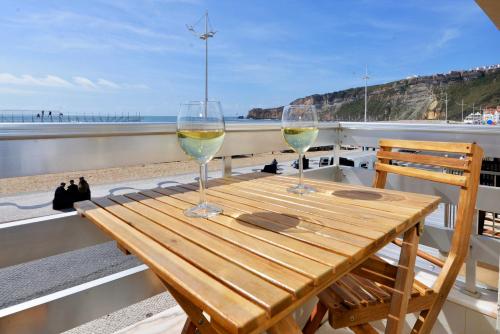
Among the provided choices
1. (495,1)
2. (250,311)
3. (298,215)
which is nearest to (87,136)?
(298,215)

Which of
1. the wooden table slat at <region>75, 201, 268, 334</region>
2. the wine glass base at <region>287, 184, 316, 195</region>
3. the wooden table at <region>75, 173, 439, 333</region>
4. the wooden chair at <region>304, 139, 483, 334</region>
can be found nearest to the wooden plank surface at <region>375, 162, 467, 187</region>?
the wooden chair at <region>304, 139, 483, 334</region>

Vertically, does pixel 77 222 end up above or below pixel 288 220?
below

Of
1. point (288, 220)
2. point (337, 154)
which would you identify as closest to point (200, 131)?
point (288, 220)

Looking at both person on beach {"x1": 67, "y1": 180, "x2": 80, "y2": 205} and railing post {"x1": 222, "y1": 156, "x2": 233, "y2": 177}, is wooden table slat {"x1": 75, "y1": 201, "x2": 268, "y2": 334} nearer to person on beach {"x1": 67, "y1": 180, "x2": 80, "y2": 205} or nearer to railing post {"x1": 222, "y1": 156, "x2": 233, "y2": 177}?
person on beach {"x1": 67, "y1": 180, "x2": 80, "y2": 205}

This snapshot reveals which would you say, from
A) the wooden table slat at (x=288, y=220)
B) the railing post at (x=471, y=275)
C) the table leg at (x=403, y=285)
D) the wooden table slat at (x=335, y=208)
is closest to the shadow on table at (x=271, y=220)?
the wooden table slat at (x=288, y=220)

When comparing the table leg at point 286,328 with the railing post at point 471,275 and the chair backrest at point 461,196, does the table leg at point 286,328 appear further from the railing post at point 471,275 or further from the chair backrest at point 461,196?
Result: the railing post at point 471,275

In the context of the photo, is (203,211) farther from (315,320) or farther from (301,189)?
(315,320)

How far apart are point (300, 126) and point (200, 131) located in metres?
0.37

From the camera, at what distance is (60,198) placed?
149 centimetres

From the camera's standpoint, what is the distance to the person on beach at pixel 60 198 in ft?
4.64

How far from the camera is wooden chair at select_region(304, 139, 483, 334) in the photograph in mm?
929

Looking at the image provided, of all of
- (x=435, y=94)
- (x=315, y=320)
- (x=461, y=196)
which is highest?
(x=435, y=94)

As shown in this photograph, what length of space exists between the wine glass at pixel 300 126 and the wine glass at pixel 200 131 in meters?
0.30

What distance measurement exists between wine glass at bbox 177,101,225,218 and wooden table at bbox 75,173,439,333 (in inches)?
4.9
